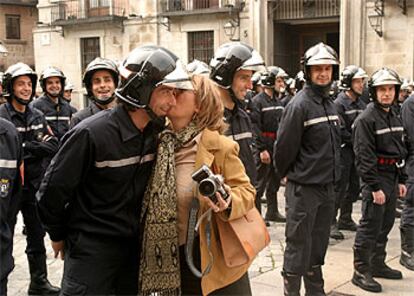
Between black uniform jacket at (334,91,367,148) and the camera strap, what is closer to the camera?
the camera strap

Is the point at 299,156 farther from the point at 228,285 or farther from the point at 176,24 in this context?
the point at 176,24

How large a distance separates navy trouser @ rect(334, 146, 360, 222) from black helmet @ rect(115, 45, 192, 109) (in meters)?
5.56

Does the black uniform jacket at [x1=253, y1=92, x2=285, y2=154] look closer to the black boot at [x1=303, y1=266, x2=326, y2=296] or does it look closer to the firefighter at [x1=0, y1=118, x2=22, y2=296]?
the black boot at [x1=303, y1=266, x2=326, y2=296]

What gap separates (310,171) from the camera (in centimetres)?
515

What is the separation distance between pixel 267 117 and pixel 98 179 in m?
6.74

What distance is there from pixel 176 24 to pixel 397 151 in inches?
761

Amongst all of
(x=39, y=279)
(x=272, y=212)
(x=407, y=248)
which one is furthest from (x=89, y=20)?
(x=407, y=248)

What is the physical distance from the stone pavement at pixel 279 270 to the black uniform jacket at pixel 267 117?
2.11 meters

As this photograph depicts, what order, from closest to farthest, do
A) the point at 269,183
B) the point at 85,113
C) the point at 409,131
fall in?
1. the point at 85,113
2. the point at 409,131
3. the point at 269,183

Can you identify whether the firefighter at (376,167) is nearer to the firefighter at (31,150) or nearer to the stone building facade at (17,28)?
the firefighter at (31,150)

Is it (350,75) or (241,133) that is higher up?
(350,75)

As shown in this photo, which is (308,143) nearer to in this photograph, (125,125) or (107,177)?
(125,125)

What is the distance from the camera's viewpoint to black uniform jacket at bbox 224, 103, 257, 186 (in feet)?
16.9

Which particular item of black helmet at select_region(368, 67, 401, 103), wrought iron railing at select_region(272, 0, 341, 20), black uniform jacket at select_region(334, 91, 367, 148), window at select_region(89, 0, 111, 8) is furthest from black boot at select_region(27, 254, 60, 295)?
window at select_region(89, 0, 111, 8)
